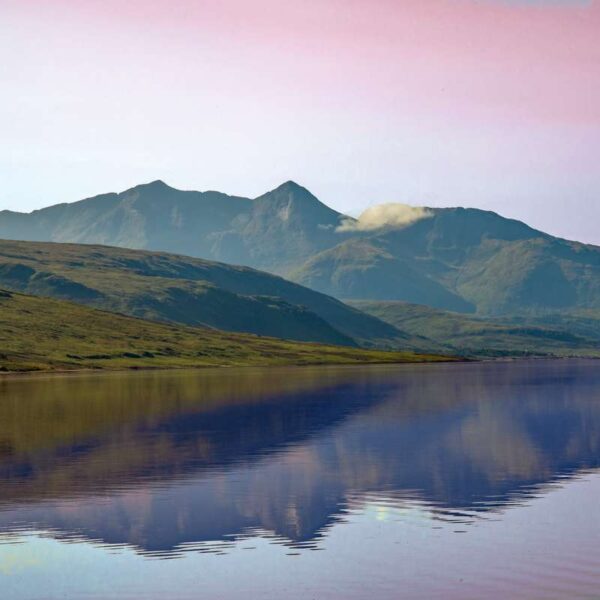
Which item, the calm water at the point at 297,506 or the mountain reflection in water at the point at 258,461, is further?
the mountain reflection in water at the point at 258,461

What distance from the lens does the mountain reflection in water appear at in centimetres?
4644

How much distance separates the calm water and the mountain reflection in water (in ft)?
0.66

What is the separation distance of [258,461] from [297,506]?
19795 mm

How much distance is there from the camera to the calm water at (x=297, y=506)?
3459 centimetres

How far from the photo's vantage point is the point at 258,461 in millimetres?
69438

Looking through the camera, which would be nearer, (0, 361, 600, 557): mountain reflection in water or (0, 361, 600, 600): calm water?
(0, 361, 600, 600): calm water

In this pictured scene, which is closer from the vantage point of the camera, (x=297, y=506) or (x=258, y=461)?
(x=297, y=506)

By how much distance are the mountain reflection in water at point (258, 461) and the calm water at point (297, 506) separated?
20 cm

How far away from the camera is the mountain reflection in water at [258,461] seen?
46.4 m

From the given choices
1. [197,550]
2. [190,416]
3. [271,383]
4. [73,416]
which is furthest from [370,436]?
[271,383]

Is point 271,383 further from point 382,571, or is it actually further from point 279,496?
point 382,571

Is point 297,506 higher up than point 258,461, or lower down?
higher up

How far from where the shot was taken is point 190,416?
108m

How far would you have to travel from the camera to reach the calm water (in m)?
34.6
